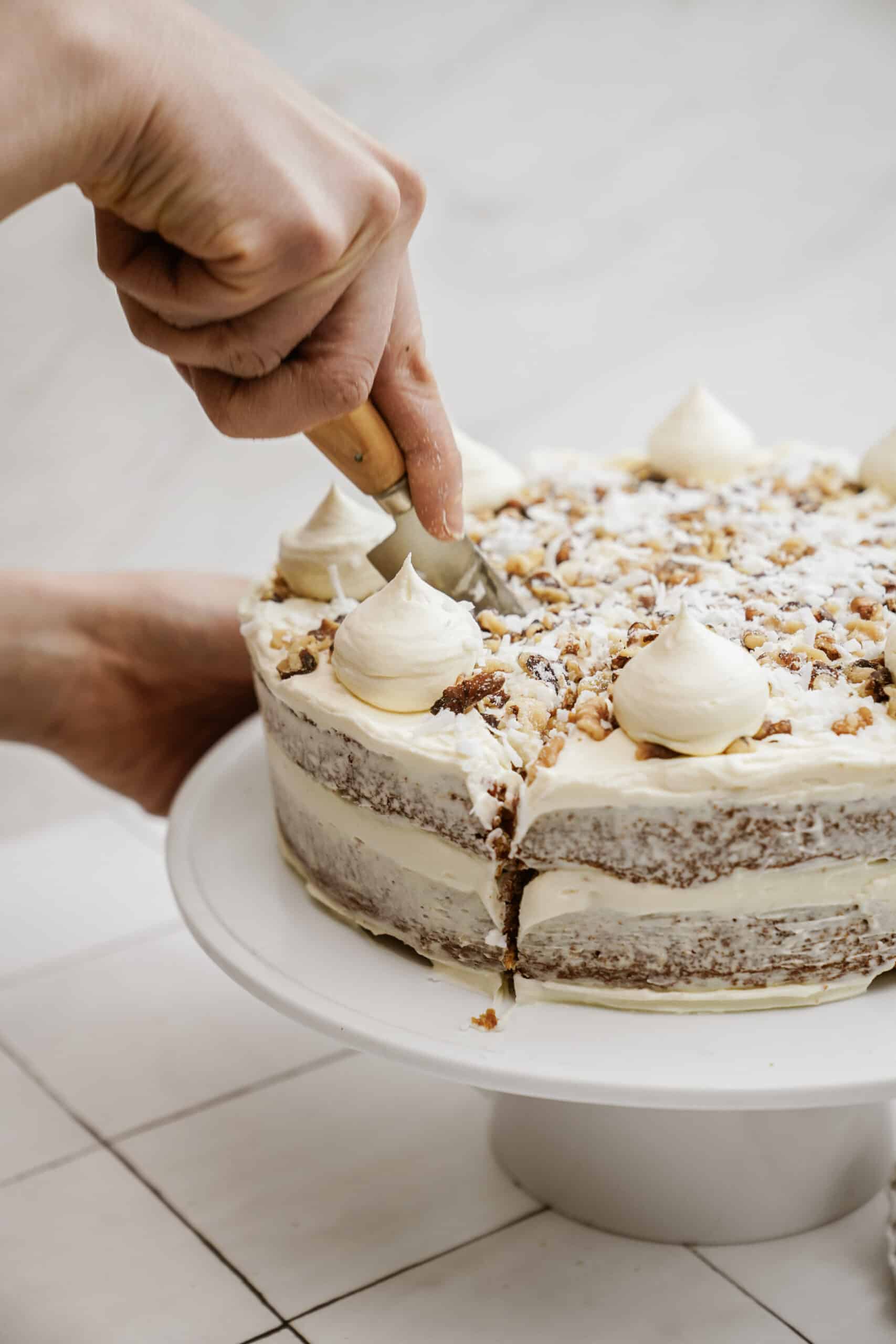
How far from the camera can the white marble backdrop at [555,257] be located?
7.77 ft

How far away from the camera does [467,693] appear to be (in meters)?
1.27

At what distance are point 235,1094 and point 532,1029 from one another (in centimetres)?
72

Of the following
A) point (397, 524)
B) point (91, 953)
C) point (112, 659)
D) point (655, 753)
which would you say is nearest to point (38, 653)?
point (112, 659)

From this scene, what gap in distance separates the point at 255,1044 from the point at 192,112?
1300mm

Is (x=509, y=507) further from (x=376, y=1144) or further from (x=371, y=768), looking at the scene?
(x=376, y=1144)

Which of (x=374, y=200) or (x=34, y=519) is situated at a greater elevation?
(x=374, y=200)

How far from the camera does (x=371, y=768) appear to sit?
1269mm

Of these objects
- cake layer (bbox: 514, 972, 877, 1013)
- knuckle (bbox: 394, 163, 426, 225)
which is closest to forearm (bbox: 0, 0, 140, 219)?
knuckle (bbox: 394, 163, 426, 225)

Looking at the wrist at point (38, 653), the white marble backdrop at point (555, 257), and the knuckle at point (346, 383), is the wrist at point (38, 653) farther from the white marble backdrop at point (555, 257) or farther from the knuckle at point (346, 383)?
the knuckle at point (346, 383)

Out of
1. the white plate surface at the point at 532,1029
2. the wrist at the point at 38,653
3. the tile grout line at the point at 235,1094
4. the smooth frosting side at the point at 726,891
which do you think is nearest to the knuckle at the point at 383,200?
the smooth frosting side at the point at 726,891

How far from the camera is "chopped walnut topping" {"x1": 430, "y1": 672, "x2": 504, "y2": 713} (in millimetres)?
1266

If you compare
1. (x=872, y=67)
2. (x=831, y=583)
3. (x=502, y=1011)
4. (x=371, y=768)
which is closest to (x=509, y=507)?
(x=831, y=583)

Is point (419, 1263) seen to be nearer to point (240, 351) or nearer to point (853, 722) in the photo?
point (853, 722)

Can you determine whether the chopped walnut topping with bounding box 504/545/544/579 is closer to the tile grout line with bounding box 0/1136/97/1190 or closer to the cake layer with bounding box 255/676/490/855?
the cake layer with bounding box 255/676/490/855
